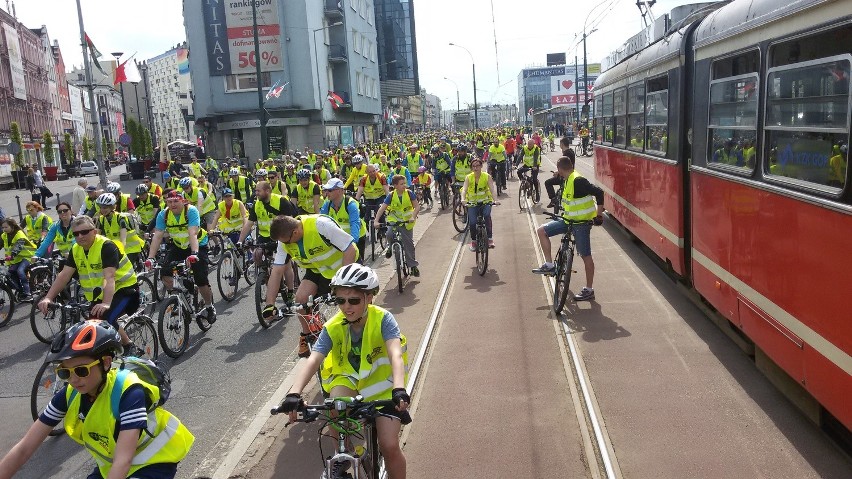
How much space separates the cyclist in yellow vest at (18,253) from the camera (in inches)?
446

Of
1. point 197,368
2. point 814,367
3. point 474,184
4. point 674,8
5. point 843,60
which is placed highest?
point 674,8

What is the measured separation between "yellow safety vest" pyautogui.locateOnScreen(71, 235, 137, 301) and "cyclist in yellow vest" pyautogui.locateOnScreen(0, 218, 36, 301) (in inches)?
183

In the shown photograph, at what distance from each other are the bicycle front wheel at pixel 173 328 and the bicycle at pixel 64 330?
237mm

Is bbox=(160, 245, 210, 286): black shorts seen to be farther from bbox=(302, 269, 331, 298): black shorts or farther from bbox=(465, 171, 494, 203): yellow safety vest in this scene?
bbox=(465, 171, 494, 203): yellow safety vest

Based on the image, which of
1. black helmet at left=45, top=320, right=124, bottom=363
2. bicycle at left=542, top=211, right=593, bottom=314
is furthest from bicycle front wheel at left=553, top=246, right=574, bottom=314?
black helmet at left=45, top=320, right=124, bottom=363

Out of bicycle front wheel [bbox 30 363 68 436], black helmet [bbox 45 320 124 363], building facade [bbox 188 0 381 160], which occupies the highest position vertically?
building facade [bbox 188 0 381 160]

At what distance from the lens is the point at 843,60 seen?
14.8ft

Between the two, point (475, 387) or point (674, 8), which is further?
point (674, 8)

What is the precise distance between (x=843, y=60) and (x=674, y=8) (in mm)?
4958

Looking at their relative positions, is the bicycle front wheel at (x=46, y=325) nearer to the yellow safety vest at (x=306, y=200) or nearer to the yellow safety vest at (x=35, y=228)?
the yellow safety vest at (x=35, y=228)

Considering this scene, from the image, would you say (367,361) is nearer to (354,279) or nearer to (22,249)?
(354,279)

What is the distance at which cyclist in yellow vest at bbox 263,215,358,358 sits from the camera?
6543 millimetres

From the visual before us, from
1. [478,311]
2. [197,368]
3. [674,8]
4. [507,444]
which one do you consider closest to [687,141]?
[674,8]

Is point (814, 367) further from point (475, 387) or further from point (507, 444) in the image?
point (475, 387)
